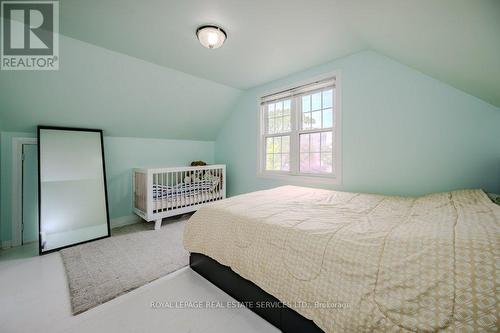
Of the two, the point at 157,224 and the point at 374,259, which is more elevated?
the point at 374,259

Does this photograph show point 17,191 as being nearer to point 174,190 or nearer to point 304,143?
point 174,190

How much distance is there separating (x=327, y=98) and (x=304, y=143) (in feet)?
2.31

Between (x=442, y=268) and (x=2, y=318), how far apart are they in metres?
2.55

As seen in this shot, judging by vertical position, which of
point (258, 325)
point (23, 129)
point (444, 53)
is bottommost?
point (258, 325)

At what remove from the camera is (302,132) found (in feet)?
9.59

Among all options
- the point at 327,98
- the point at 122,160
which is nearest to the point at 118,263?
the point at 122,160

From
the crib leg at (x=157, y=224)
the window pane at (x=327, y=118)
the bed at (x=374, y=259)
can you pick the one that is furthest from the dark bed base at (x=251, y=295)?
the window pane at (x=327, y=118)

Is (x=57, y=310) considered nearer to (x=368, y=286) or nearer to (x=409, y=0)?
(x=368, y=286)

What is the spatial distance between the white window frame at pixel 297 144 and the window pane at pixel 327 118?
0.27 feet

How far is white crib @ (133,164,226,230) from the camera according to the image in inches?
109

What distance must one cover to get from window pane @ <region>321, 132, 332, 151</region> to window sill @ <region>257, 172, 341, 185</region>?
1.34 feet

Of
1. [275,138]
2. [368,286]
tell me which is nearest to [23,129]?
[275,138]

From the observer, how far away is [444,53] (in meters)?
1.37

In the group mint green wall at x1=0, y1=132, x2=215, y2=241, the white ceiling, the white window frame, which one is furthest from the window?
mint green wall at x1=0, y1=132, x2=215, y2=241
